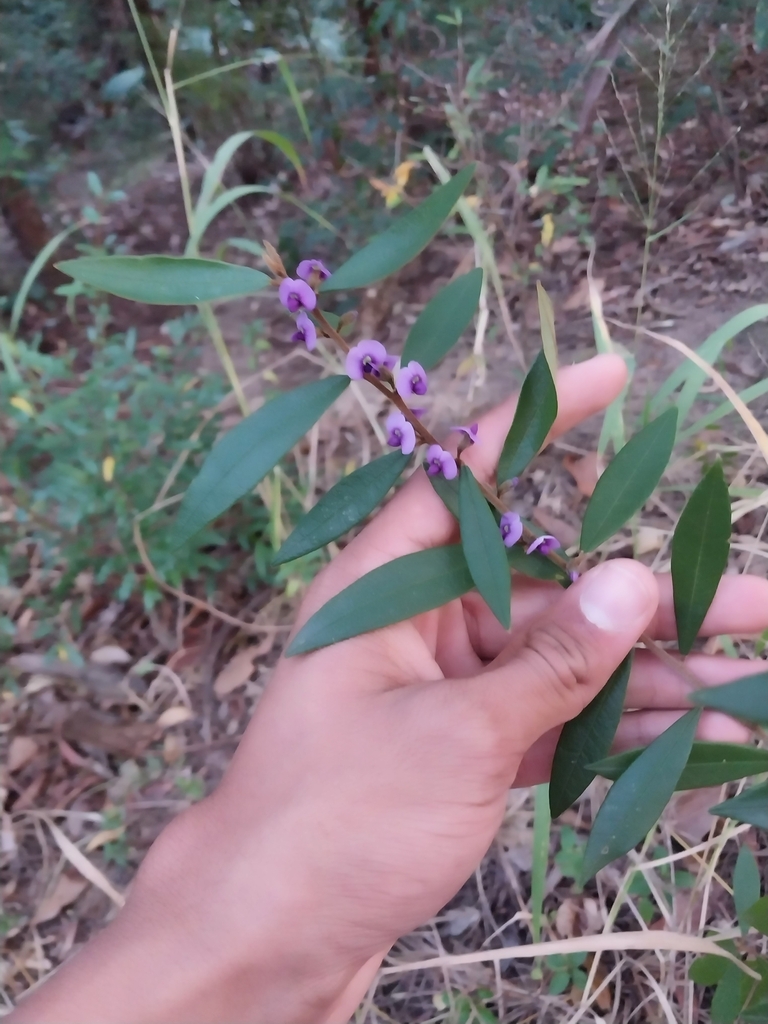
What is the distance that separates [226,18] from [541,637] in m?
1.91

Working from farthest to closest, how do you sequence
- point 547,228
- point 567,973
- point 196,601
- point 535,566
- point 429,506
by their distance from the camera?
point 547,228, point 196,601, point 567,973, point 429,506, point 535,566

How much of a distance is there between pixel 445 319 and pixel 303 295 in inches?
7.9

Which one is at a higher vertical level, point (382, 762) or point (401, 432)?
point (401, 432)

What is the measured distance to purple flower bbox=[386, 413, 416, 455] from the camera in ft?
2.32

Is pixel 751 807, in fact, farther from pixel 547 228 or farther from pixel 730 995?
pixel 547 228

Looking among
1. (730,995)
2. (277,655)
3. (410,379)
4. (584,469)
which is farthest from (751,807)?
(277,655)

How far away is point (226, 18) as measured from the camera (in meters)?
1.97

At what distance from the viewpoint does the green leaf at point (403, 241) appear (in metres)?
0.67

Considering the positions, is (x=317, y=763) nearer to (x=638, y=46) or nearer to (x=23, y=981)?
(x=23, y=981)

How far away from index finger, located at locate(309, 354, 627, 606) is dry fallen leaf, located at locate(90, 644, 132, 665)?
2.78 feet

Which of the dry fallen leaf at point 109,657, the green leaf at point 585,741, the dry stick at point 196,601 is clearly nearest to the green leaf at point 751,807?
the green leaf at point 585,741

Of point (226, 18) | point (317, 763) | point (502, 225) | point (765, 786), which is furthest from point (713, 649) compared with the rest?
point (226, 18)

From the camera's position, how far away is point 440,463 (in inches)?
30.4

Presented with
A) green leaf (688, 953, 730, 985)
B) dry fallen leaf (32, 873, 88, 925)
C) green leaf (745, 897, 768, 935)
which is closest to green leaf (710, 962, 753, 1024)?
green leaf (688, 953, 730, 985)
